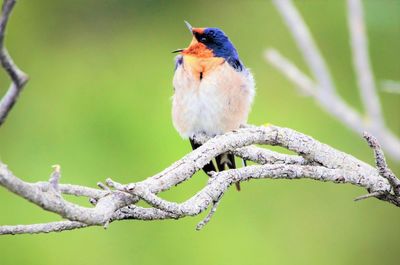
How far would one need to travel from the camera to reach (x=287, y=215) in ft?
17.1

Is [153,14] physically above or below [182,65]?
above

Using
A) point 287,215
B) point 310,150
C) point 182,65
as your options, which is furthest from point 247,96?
point 287,215

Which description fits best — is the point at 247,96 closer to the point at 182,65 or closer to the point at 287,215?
the point at 182,65

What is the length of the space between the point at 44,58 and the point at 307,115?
68.0 inches

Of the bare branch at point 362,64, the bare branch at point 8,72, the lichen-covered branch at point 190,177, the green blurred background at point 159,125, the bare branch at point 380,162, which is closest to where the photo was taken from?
the bare branch at point 8,72

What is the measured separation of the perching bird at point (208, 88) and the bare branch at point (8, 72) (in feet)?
5.90

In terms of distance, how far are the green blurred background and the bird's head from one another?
1755mm

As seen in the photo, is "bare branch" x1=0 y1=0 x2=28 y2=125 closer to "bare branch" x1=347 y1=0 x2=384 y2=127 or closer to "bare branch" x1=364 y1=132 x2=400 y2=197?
"bare branch" x1=364 y1=132 x2=400 y2=197

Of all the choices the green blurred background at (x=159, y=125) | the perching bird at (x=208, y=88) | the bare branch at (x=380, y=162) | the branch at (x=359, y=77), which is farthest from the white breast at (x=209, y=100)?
the green blurred background at (x=159, y=125)

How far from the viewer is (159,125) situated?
5.27m

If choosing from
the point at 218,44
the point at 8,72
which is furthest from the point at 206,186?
the point at 218,44

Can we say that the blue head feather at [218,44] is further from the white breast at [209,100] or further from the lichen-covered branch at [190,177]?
the lichen-covered branch at [190,177]

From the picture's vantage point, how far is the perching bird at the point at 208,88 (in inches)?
118

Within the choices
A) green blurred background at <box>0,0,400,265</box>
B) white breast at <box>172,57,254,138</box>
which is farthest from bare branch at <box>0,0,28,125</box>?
green blurred background at <box>0,0,400,265</box>
